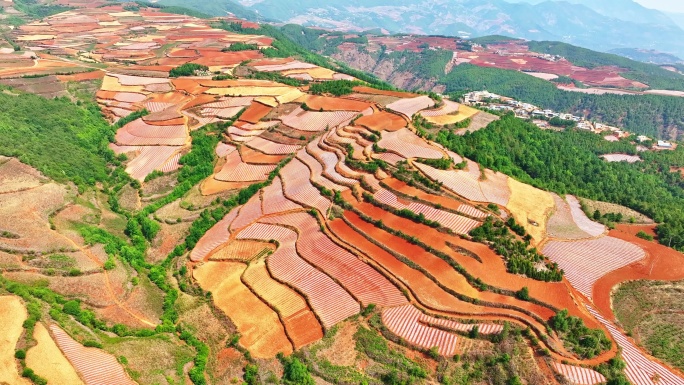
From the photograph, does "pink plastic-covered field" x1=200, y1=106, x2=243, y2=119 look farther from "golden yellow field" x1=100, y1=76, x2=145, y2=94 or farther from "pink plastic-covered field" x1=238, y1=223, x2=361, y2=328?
"pink plastic-covered field" x1=238, y1=223, x2=361, y2=328

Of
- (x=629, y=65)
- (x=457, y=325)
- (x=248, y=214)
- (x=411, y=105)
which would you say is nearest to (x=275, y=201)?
(x=248, y=214)

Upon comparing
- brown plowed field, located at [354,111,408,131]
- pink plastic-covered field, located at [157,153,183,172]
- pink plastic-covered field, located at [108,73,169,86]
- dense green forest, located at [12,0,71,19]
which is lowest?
pink plastic-covered field, located at [157,153,183,172]

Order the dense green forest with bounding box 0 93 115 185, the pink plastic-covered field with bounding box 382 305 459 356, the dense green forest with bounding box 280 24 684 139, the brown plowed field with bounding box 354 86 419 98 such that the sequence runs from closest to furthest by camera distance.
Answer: the pink plastic-covered field with bounding box 382 305 459 356 → the dense green forest with bounding box 0 93 115 185 → the brown plowed field with bounding box 354 86 419 98 → the dense green forest with bounding box 280 24 684 139

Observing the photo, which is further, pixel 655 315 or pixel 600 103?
pixel 600 103

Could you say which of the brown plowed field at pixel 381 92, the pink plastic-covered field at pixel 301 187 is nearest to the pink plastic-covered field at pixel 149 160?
the pink plastic-covered field at pixel 301 187

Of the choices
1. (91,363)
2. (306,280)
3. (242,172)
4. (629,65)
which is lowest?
(242,172)

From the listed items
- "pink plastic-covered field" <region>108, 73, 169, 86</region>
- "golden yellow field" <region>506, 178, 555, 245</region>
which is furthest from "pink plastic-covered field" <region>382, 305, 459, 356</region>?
"pink plastic-covered field" <region>108, 73, 169, 86</region>

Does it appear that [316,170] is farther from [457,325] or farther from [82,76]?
[82,76]
